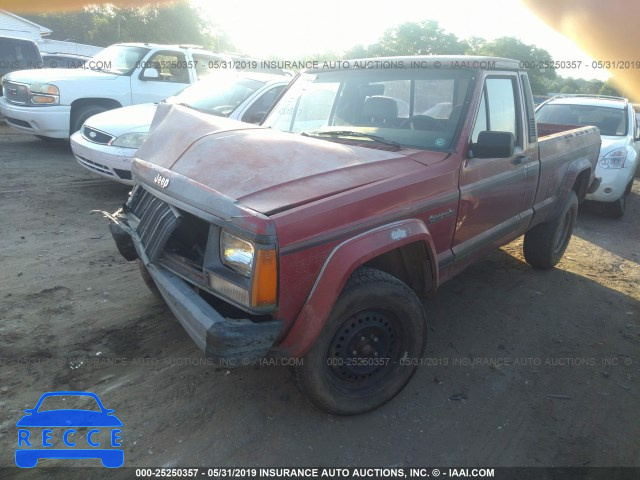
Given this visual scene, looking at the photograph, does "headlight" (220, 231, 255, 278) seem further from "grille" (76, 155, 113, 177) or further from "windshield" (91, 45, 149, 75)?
"windshield" (91, 45, 149, 75)

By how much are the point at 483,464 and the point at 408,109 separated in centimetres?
237

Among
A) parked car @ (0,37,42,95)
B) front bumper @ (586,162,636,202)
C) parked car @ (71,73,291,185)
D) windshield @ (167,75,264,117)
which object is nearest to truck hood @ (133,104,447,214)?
parked car @ (71,73,291,185)

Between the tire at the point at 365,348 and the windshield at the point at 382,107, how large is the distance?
1137 mm

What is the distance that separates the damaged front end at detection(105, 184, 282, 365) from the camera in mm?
2217

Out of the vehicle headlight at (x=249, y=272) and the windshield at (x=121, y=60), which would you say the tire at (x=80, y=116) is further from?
the vehicle headlight at (x=249, y=272)

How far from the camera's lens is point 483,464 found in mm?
2516

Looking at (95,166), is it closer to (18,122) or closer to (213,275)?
(18,122)

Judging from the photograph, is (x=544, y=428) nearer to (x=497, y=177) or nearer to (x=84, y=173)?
(x=497, y=177)

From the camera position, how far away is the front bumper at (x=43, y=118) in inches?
317

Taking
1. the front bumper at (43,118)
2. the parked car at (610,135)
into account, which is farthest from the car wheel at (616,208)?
the front bumper at (43,118)

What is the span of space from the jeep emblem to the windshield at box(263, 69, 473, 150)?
1179mm

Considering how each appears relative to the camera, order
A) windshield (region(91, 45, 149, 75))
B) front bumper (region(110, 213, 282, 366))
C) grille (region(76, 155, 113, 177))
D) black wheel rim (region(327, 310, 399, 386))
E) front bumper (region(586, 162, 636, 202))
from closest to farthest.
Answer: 1. front bumper (region(110, 213, 282, 366))
2. black wheel rim (region(327, 310, 399, 386))
3. grille (region(76, 155, 113, 177))
4. front bumper (region(586, 162, 636, 202))
5. windshield (region(91, 45, 149, 75))

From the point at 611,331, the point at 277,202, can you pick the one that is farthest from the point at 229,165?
the point at 611,331

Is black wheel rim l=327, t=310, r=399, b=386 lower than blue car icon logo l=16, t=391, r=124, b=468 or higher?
higher
